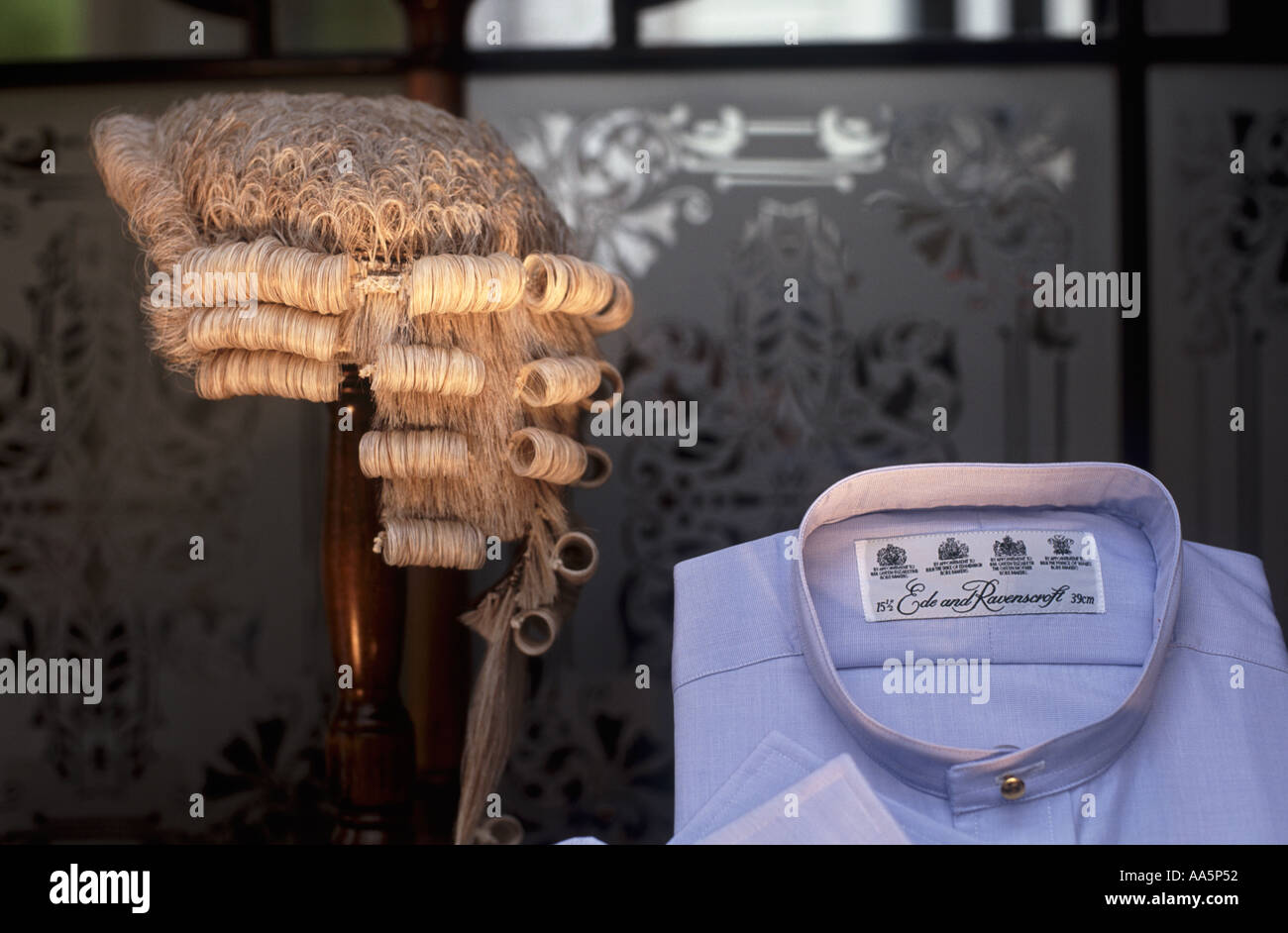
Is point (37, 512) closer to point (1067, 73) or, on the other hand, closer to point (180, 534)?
point (180, 534)

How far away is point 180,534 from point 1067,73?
132 centimetres

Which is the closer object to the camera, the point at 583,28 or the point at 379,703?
the point at 379,703

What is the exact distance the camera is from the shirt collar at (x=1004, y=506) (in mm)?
914

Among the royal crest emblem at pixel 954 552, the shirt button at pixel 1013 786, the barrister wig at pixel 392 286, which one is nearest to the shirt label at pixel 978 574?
the royal crest emblem at pixel 954 552

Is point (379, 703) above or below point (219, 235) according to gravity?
below

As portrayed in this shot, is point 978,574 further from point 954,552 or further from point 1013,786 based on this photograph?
point 1013,786

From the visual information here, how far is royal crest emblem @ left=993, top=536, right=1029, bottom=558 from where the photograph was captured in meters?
1.03

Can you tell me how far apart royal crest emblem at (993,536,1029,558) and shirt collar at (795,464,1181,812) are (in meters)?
0.04

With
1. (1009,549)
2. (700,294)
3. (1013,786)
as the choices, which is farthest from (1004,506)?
(700,294)

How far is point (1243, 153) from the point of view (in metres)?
1.55

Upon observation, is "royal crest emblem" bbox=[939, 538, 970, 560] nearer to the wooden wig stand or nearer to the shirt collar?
the shirt collar

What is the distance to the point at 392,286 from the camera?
116 cm

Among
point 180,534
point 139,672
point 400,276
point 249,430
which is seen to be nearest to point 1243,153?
point 400,276

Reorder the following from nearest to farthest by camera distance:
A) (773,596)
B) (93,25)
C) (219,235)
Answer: (773,596) < (219,235) < (93,25)
